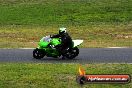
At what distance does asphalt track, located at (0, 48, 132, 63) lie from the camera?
730 inches

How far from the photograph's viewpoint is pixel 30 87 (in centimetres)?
1335

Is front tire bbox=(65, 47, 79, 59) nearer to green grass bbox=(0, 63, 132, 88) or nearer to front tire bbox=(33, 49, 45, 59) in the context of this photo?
front tire bbox=(33, 49, 45, 59)

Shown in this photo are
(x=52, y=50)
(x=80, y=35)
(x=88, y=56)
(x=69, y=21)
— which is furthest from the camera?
(x=69, y=21)

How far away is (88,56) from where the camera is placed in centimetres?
1962

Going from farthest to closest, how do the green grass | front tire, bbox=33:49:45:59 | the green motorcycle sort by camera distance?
front tire, bbox=33:49:45:59
the green motorcycle
the green grass

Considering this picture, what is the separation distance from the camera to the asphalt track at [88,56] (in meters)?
18.5

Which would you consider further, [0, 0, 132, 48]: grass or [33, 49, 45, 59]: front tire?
[0, 0, 132, 48]: grass

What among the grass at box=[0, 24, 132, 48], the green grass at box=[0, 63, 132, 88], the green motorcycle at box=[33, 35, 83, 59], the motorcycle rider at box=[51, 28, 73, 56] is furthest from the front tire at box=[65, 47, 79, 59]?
the grass at box=[0, 24, 132, 48]

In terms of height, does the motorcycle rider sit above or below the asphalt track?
above

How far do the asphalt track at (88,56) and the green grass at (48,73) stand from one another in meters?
1.66

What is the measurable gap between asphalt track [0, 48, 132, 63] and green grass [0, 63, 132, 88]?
1.66m

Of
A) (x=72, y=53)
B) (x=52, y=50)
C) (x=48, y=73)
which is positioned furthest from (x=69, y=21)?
(x=48, y=73)

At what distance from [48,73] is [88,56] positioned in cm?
495

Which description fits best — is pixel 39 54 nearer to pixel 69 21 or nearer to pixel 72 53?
pixel 72 53
